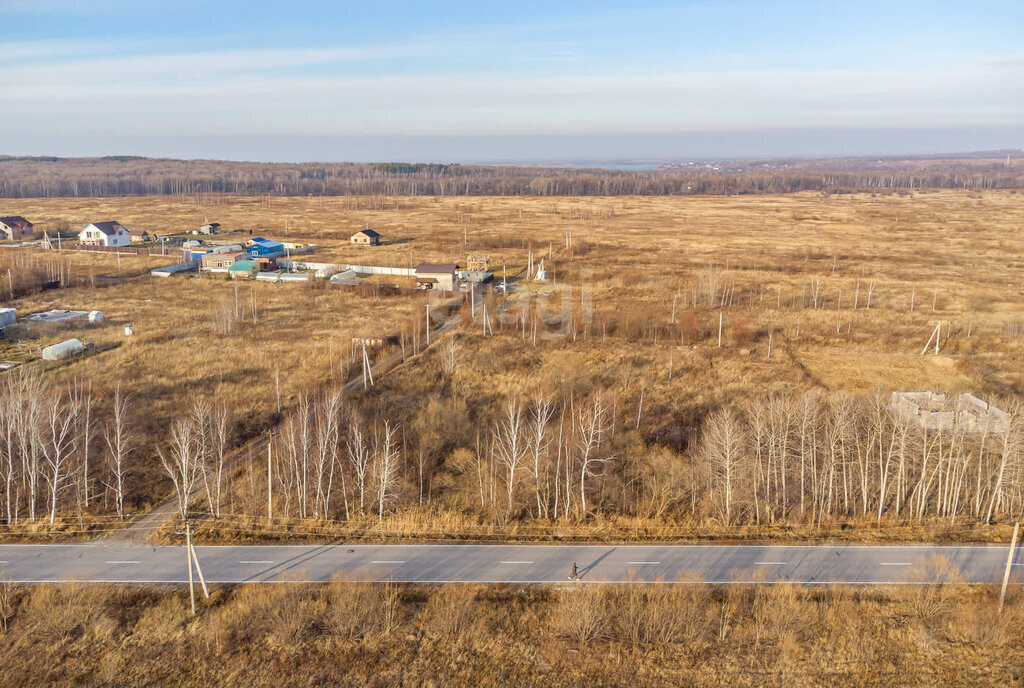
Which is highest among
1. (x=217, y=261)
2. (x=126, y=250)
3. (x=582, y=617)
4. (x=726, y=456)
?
(x=126, y=250)

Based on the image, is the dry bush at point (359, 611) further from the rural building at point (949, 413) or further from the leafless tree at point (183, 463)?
the rural building at point (949, 413)

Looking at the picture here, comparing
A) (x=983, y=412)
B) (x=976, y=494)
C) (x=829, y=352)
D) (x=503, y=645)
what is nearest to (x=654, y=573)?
(x=503, y=645)

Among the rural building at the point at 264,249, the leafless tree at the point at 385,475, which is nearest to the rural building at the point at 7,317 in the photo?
the rural building at the point at 264,249

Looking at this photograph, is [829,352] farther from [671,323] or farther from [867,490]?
[867,490]

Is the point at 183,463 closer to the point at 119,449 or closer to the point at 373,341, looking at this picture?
the point at 119,449

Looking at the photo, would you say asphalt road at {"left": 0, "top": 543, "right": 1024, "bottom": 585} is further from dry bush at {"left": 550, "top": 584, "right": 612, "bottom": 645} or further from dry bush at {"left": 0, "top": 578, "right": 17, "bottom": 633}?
dry bush at {"left": 550, "top": 584, "right": 612, "bottom": 645}

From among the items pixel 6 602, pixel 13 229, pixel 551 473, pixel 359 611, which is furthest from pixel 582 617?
pixel 13 229
